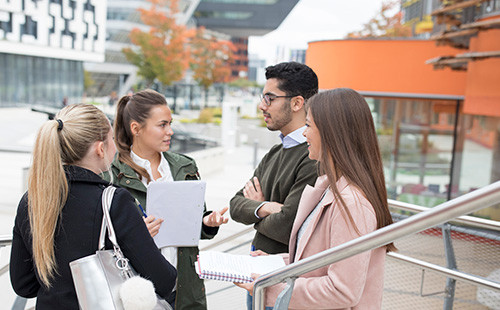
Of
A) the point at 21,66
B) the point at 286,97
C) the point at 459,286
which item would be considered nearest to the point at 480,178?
the point at 459,286

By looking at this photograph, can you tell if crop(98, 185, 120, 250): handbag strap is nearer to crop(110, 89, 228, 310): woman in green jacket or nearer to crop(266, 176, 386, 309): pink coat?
crop(266, 176, 386, 309): pink coat

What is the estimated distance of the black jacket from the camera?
5.36 feet

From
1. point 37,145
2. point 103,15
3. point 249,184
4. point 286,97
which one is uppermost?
point 103,15

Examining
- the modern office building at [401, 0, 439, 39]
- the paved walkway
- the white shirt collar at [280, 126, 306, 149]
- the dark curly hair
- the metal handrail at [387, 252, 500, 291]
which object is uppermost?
the modern office building at [401, 0, 439, 39]

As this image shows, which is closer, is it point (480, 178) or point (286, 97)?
point (286, 97)

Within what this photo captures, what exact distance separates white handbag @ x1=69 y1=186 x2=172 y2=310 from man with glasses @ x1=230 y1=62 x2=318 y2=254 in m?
0.93

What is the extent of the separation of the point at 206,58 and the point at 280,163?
39.4 meters

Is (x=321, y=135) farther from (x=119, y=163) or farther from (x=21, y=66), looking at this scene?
(x=21, y=66)

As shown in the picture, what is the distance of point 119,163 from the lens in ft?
8.59

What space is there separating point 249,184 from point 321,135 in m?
0.98

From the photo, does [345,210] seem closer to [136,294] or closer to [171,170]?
[136,294]

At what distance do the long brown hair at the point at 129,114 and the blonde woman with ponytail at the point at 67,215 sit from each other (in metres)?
0.95

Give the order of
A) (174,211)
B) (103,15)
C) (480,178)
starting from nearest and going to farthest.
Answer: (174,211) → (480,178) → (103,15)

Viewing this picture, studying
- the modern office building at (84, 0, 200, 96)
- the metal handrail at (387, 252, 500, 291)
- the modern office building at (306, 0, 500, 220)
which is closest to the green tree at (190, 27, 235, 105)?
the modern office building at (84, 0, 200, 96)
